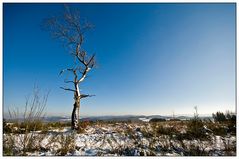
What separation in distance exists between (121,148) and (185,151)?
108cm

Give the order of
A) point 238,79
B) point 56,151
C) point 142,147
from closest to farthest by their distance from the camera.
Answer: point 56,151 < point 142,147 < point 238,79

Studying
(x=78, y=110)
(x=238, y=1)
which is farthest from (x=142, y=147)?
(x=78, y=110)

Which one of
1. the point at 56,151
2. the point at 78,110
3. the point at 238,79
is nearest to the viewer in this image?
the point at 56,151

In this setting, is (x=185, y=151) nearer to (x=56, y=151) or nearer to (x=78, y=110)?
(x=56, y=151)

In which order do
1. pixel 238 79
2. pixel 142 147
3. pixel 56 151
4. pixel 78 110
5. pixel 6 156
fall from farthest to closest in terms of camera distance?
pixel 78 110 → pixel 238 79 → pixel 142 147 → pixel 56 151 → pixel 6 156

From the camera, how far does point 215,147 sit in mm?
3930

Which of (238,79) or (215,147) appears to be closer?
(215,147)

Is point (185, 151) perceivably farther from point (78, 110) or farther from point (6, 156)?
point (78, 110)

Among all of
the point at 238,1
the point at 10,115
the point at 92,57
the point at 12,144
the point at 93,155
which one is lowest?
the point at 93,155

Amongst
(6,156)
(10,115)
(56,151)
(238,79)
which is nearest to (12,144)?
(6,156)

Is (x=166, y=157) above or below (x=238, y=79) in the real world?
below

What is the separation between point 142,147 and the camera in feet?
12.5

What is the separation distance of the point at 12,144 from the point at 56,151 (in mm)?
671

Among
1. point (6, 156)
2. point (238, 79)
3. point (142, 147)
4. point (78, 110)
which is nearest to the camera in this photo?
point (6, 156)
